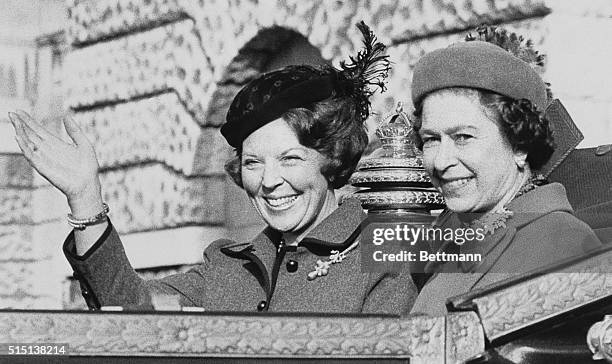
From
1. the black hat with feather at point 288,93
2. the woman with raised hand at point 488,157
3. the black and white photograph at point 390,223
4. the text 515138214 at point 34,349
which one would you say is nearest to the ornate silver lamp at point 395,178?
the black and white photograph at point 390,223

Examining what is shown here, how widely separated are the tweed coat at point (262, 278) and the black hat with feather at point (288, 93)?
162mm

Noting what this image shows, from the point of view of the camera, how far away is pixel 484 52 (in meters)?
2.13

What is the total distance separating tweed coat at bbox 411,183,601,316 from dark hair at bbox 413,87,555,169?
6 cm

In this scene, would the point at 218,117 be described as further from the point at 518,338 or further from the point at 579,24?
the point at 518,338

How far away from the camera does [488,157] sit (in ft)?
6.83

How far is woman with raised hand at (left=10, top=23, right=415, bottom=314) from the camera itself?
7.39 ft

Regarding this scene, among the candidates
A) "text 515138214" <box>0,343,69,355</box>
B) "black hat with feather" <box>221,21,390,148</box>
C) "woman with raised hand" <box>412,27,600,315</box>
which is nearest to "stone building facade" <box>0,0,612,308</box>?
"black hat with feather" <box>221,21,390,148</box>

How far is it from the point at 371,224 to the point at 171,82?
1665mm

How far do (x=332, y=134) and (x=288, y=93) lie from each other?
0.29ft

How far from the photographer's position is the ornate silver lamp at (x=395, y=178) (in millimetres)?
2742

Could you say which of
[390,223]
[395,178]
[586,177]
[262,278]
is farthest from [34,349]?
[395,178]

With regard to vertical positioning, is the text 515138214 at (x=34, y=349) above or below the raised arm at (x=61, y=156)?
below

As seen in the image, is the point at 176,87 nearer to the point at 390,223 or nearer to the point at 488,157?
the point at 390,223

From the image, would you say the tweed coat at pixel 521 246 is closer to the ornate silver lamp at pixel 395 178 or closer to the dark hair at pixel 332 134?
the dark hair at pixel 332 134
